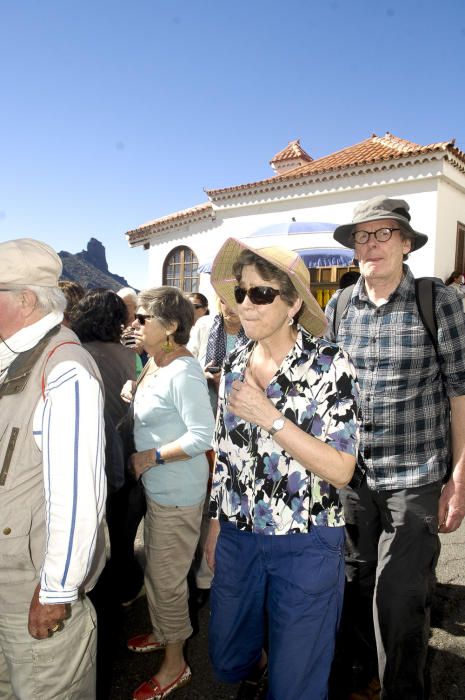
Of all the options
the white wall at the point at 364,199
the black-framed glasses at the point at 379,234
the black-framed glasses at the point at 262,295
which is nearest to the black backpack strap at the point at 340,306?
the black-framed glasses at the point at 379,234

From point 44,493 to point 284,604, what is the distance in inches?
35.9

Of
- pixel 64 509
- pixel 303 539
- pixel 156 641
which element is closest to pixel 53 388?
pixel 64 509

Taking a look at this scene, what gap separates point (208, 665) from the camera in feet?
8.54

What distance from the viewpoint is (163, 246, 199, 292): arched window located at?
54.2 feet

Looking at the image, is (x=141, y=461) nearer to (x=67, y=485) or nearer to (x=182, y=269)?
(x=67, y=485)

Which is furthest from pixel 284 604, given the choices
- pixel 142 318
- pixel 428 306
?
pixel 142 318

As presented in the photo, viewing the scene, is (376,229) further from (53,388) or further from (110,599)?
(110,599)

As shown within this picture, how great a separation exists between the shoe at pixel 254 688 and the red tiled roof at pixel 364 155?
35.9 feet

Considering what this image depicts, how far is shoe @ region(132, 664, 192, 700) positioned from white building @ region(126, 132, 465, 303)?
6.26m

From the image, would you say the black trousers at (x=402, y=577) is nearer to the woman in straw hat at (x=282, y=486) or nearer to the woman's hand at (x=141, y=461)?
the woman in straw hat at (x=282, y=486)

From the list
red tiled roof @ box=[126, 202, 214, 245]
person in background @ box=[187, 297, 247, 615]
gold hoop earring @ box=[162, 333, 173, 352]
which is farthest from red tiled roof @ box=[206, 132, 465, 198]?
gold hoop earring @ box=[162, 333, 173, 352]

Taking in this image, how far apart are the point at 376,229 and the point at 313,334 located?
0.77m

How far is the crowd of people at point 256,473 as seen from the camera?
148cm

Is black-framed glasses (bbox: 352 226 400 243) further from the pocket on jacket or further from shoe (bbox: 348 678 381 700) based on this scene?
shoe (bbox: 348 678 381 700)
